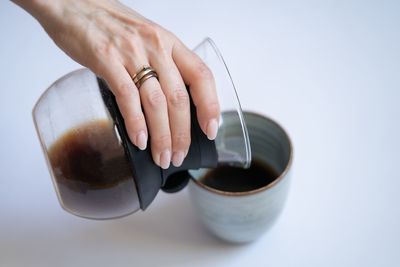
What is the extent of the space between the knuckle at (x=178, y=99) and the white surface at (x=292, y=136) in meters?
0.25

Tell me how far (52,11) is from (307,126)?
0.45m

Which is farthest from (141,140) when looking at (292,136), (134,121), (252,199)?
(292,136)

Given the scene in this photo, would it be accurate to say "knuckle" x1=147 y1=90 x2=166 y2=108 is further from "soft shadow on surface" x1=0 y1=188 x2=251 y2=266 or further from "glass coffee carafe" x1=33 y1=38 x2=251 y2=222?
"soft shadow on surface" x1=0 y1=188 x2=251 y2=266

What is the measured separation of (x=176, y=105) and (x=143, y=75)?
0.05 metres

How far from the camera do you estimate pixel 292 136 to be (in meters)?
0.82

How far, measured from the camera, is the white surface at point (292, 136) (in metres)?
0.69

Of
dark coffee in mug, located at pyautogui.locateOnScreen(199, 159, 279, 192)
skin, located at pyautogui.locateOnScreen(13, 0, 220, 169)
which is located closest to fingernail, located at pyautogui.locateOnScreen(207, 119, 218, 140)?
skin, located at pyautogui.locateOnScreen(13, 0, 220, 169)

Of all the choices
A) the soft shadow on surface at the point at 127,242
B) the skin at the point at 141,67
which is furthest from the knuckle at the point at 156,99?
the soft shadow on surface at the point at 127,242

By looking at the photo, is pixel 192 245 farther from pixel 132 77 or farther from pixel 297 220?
pixel 132 77

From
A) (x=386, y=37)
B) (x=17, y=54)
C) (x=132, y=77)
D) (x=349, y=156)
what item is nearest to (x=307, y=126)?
(x=349, y=156)

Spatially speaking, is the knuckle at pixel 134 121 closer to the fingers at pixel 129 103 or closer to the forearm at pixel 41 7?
the fingers at pixel 129 103

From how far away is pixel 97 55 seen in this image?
56cm

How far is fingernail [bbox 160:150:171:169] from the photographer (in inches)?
21.3

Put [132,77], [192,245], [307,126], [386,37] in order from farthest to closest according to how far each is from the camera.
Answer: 1. [386,37]
2. [307,126]
3. [192,245]
4. [132,77]
